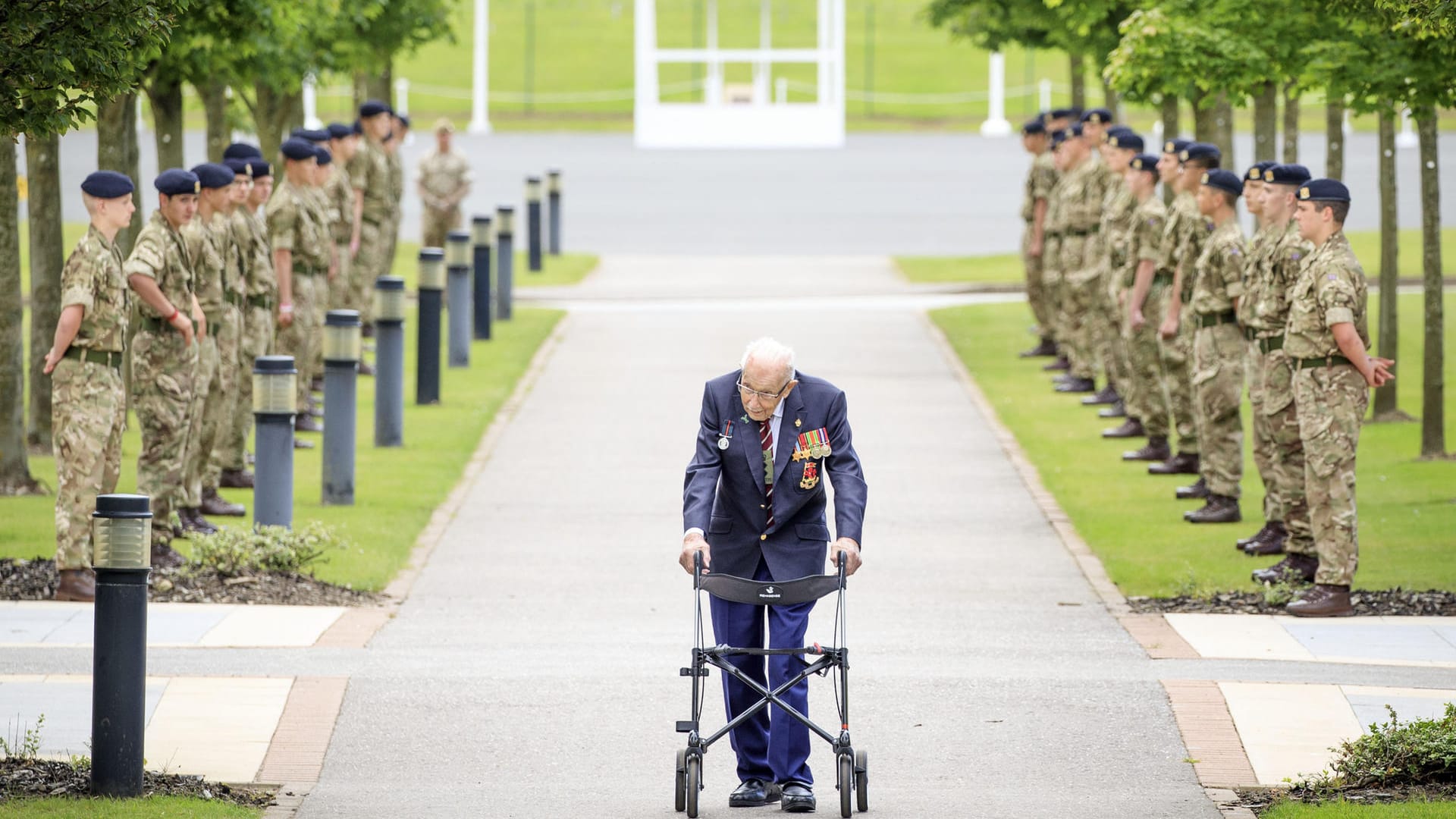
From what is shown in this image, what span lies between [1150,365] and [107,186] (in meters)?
8.85

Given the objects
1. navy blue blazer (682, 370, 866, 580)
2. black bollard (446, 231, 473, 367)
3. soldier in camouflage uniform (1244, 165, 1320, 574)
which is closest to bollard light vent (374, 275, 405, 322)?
black bollard (446, 231, 473, 367)

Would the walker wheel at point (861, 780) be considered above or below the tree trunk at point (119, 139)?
below

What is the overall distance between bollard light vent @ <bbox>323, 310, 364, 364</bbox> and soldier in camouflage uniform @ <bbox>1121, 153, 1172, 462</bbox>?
19.7 ft

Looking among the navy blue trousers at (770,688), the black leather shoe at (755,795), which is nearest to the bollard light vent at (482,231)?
the navy blue trousers at (770,688)

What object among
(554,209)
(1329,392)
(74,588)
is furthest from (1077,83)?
(74,588)

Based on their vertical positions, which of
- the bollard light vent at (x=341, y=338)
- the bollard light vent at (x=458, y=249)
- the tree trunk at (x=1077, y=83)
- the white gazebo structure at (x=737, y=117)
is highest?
the white gazebo structure at (x=737, y=117)

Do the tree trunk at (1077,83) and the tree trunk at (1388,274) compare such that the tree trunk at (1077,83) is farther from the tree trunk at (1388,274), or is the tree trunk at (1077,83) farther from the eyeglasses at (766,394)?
the eyeglasses at (766,394)

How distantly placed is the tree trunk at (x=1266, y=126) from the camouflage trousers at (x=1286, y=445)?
6.93m

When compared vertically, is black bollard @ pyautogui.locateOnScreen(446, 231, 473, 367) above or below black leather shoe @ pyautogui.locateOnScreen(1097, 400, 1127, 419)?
above

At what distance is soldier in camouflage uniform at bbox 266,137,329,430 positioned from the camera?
1747 centimetres

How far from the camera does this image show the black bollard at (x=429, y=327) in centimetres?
1998

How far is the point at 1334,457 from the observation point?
11.9m

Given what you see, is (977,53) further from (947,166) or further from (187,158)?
(187,158)

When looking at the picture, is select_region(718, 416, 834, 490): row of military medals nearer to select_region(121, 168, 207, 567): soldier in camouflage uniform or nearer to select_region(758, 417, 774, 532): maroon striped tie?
select_region(758, 417, 774, 532): maroon striped tie
